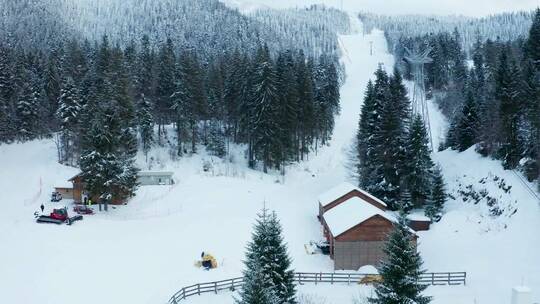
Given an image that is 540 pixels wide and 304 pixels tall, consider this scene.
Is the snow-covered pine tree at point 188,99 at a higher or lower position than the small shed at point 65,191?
higher

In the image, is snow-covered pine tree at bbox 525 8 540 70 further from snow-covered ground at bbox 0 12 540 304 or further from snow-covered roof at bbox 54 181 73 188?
snow-covered roof at bbox 54 181 73 188

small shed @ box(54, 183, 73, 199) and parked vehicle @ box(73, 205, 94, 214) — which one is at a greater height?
small shed @ box(54, 183, 73, 199)

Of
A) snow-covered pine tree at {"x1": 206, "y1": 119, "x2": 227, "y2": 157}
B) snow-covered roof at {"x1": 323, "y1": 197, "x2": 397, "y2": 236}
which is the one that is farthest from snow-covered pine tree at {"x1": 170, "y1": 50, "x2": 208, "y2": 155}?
snow-covered roof at {"x1": 323, "y1": 197, "x2": 397, "y2": 236}

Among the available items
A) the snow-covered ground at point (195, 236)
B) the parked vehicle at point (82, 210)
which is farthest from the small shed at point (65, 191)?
the parked vehicle at point (82, 210)

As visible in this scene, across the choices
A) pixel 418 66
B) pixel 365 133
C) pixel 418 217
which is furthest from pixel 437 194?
pixel 418 66

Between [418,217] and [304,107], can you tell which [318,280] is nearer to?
[418,217]

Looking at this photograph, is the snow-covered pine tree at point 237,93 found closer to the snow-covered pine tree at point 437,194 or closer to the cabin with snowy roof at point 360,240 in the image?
the snow-covered pine tree at point 437,194
